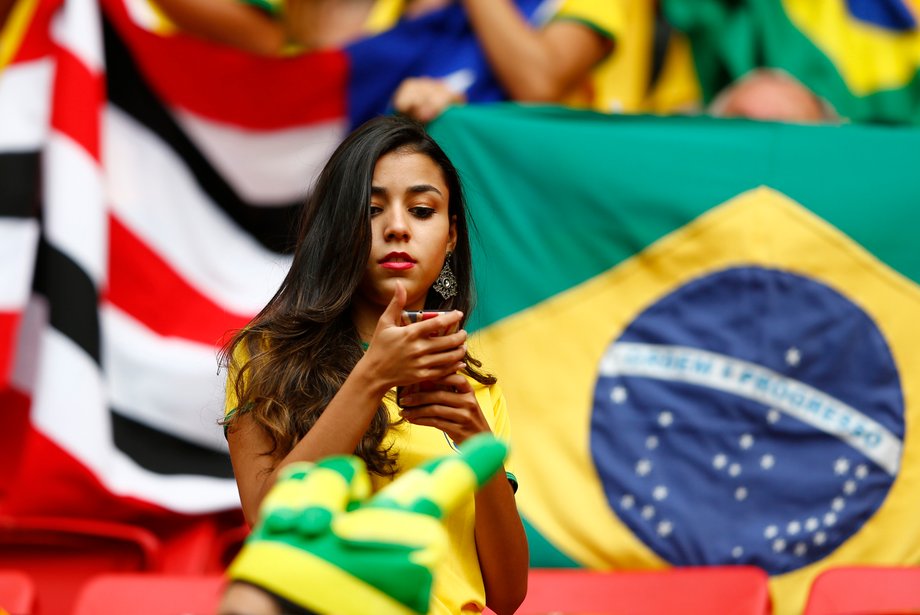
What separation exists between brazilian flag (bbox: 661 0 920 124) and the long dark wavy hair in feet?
4.44

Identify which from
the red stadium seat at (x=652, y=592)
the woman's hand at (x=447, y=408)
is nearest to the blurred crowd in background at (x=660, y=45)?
the red stadium seat at (x=652, y=592)

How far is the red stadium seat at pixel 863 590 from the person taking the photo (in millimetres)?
1820

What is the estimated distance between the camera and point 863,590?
185 cm

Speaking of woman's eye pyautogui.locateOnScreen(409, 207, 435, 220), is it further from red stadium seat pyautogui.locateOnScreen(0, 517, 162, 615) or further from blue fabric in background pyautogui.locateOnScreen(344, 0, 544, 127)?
blue fabric in background pyautogui.locateOnScreen(344, 0, 544, 127)

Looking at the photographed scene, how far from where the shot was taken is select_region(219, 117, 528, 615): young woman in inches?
51.1

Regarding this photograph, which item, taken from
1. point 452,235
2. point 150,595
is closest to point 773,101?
point 452,235

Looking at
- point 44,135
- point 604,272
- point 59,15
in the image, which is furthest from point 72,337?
point 604,272

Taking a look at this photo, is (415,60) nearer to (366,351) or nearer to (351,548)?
(366,351)

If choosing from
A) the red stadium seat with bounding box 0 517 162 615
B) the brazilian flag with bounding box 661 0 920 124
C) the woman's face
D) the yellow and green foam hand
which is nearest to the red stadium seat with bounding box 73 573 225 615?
the red stadium seat with bounding box 0 517 162 615

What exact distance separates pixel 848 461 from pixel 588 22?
96 cm

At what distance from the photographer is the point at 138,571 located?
215 centimetres

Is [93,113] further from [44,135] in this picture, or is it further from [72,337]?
[72,337]

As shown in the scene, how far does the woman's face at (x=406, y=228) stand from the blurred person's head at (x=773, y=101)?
→ 119 centimetres

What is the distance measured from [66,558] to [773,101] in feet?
4.92
